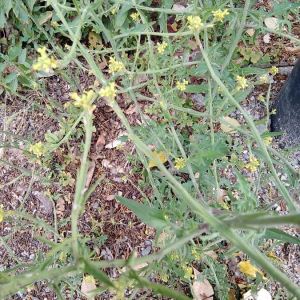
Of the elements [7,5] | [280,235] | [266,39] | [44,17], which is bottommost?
[266,39]

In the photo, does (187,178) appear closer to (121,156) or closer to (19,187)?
(121,156)

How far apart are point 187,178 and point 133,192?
353 mm

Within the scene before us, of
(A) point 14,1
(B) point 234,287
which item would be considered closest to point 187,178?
(B) point 234,287

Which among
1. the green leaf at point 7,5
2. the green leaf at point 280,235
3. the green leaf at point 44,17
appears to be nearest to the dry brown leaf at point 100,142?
the green leaf at point 44,17

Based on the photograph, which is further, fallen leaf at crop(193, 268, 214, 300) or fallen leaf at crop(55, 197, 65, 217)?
fallen leaf at crop(55, 197, 65, 217)

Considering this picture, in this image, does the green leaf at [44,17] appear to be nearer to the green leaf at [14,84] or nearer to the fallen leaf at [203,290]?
the green leaf at [14,84]

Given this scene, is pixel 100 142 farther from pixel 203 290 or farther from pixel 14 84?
pixel 203 290

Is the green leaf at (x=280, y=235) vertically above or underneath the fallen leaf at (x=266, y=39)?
above

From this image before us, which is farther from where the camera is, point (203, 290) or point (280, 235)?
point (203, 290)

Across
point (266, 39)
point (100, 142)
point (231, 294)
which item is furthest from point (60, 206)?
point (266, 39)

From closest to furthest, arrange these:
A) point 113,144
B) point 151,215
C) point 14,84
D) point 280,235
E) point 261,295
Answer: point 151,215
point 280,235
point 261,295
point 14,84
point 113,144

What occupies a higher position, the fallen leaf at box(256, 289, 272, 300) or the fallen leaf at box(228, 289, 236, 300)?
the fallen leaf at box(228, 289, 236, 300)

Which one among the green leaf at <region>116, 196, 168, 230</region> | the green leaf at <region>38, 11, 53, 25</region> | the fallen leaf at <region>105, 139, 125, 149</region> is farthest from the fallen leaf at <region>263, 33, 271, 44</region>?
the green leaf at <region>116, 196, 168, 230</region>

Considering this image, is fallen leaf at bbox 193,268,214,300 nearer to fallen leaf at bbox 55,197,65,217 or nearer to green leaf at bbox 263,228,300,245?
fallen leaf at bbox 55,197,65,217
